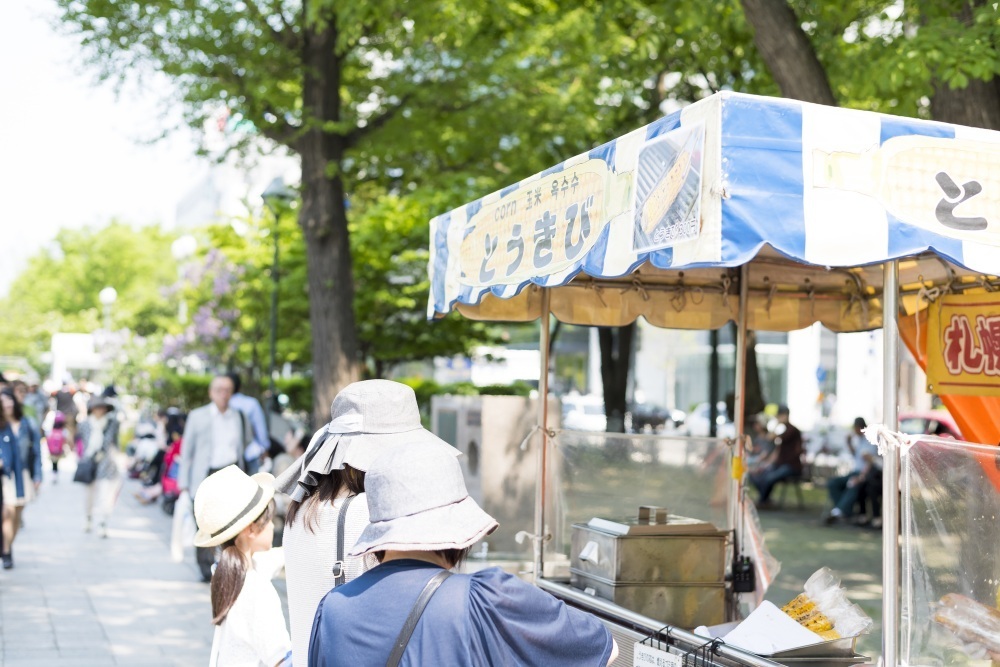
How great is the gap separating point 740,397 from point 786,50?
3745 millimetres

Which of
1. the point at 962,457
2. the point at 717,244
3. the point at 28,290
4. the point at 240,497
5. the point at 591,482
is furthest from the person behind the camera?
the point at 28,290

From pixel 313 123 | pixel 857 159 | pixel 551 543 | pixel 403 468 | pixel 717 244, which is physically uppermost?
pixel 313 123

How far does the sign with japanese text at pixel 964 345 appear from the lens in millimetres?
5363

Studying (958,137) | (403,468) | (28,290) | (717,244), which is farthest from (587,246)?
(28,290)

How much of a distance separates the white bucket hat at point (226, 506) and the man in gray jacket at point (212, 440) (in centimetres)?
564

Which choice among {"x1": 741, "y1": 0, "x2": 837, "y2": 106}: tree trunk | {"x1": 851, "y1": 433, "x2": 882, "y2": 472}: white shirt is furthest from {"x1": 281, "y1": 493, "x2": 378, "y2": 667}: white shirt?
{"x1": 851, "y1": 433, "x2": 882, "y2": 472}: white shirt

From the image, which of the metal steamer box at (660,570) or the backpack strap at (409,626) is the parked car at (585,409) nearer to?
the metal steamer box at (660,570)

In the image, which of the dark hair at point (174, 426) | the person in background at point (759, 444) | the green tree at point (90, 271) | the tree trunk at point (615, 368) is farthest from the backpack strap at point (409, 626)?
the green tree at point (90, 271)

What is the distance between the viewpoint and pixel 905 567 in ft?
12.2

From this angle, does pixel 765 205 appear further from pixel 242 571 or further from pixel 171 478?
pixel 171 478

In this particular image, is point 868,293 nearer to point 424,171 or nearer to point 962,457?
point 962,457

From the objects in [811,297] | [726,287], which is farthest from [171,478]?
[811,297]

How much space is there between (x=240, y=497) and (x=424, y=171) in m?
12.4

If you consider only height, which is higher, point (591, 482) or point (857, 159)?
point (857, 159)
